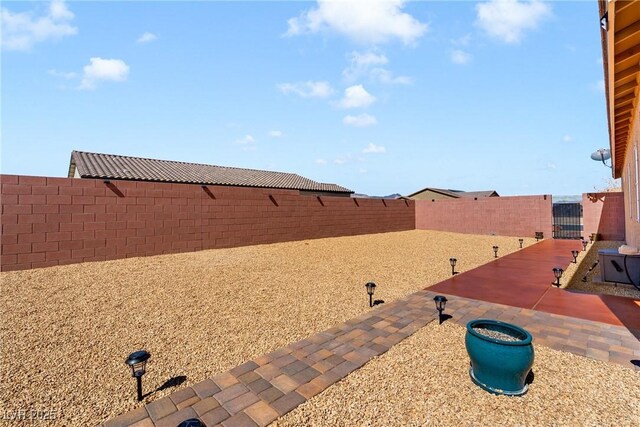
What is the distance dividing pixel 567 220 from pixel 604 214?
5.73 feet

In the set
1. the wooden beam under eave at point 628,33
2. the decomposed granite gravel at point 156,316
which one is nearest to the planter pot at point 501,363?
the decomposed granite gravel at point 156,316

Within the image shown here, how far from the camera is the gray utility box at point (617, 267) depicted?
21.7 feet

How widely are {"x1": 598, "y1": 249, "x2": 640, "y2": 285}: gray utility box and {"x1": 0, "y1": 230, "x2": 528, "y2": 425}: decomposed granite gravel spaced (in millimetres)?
3293

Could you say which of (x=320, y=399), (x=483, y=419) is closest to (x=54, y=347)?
(x=320, y=399)

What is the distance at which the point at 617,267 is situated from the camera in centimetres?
683

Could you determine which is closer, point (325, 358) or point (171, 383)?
point (171, 383)

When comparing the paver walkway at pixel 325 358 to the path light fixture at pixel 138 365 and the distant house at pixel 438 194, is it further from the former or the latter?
the distant house at pixel 438 194

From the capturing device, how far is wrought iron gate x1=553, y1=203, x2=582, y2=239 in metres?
17.2

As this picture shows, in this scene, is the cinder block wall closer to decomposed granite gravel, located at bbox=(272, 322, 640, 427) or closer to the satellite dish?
decomposed granite gravel, located at bbox=(272, 322, 640, 427)

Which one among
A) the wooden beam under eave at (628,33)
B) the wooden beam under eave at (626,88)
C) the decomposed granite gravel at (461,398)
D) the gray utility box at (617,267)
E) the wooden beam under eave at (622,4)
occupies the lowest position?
the decomposed granite gravel at (461,398)

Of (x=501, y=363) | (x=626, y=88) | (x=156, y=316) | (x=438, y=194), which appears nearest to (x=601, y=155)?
(x=626, y=88)

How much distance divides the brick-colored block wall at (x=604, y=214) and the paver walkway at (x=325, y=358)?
52.4 ft

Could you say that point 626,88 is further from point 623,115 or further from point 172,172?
point 172,172

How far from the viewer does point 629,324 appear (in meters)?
4.68
